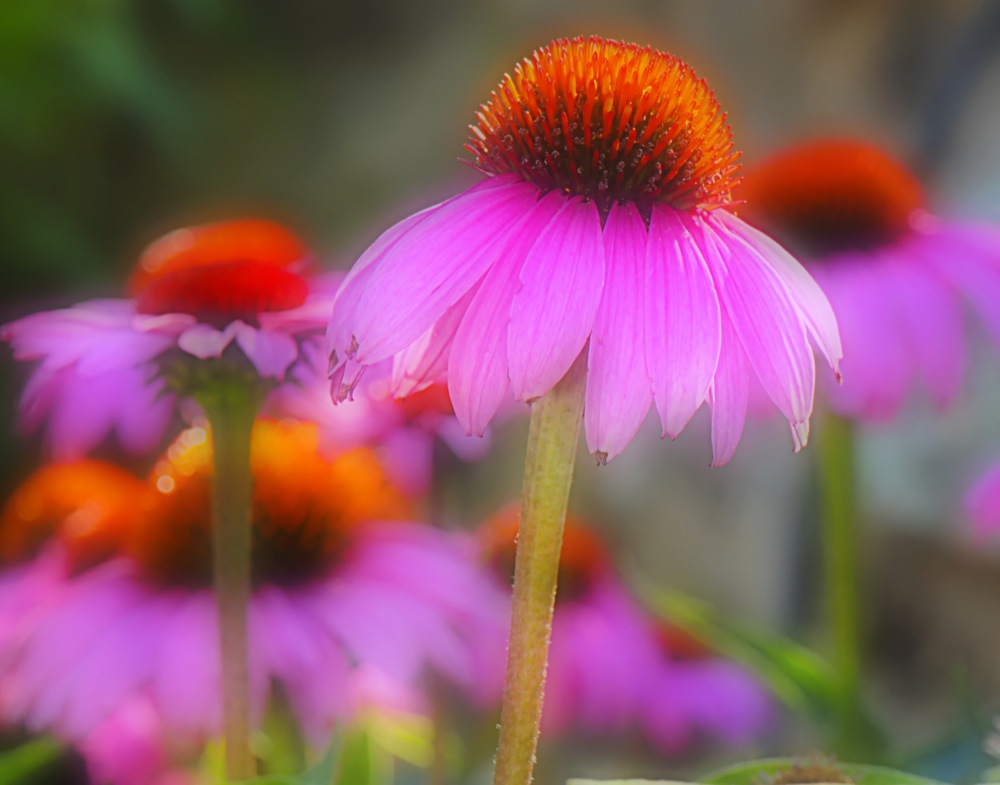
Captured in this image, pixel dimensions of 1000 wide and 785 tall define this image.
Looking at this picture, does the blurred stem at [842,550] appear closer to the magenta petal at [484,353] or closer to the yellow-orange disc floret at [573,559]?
the yellow-orange disc floret at [573,559]

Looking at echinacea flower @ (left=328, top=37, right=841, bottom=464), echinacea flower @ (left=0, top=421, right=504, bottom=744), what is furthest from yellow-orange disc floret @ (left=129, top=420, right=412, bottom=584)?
echinacea flower @ (left=328, top=37, right=841, bottom=464)

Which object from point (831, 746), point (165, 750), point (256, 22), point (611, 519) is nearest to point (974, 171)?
point (611, 519)

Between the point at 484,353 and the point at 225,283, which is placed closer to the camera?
the point at 484,353

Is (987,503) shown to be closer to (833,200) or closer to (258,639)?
(833,200)

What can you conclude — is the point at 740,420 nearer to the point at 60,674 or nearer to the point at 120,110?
the point at 60,674

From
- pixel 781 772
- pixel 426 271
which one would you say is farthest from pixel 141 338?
pixel 781 772

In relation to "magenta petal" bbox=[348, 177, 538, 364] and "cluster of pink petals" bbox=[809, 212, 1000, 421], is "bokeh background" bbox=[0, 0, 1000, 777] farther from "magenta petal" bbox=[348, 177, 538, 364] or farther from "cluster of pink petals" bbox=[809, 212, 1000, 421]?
"magenta petal" bbox=[348, 177, 538, 364]
